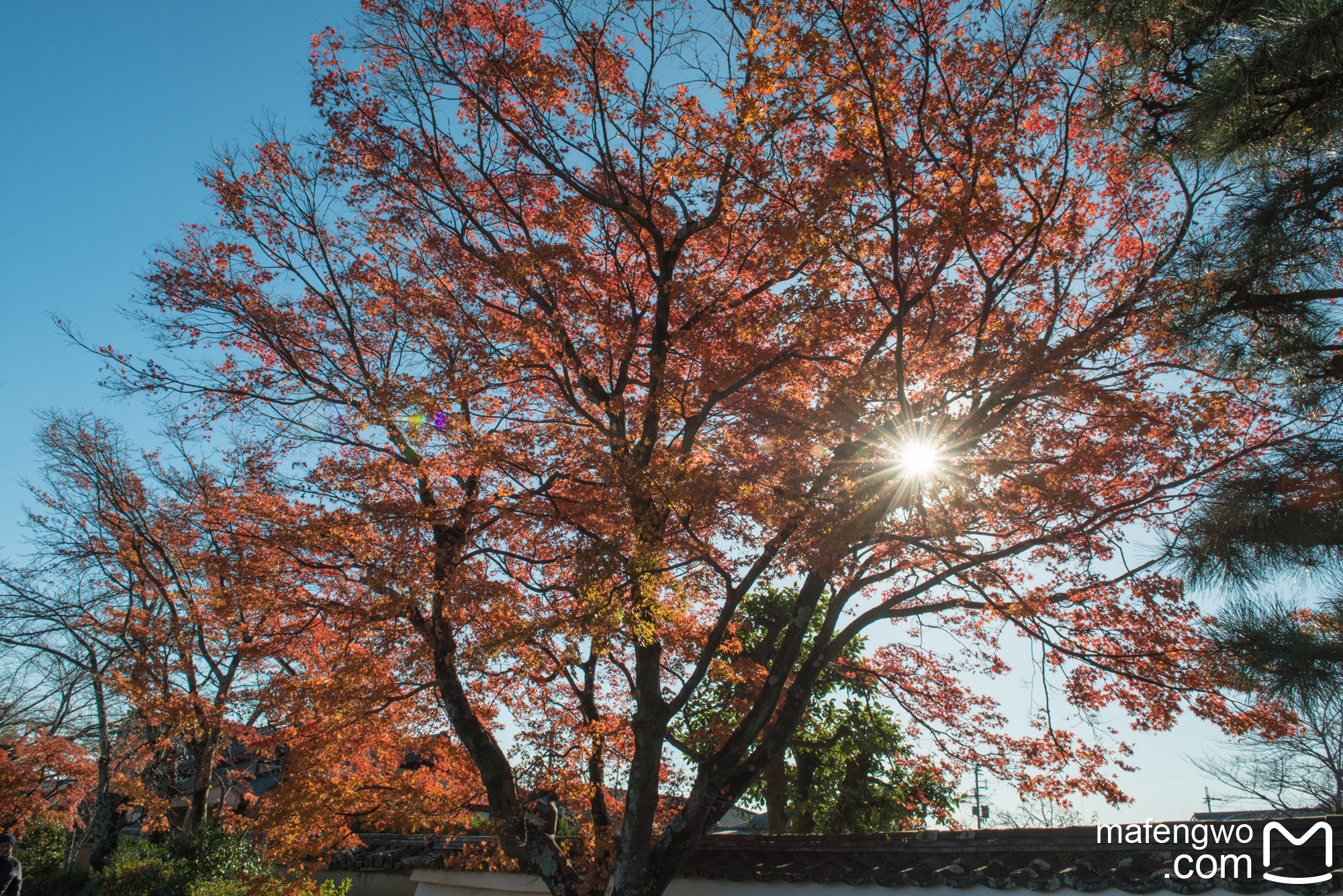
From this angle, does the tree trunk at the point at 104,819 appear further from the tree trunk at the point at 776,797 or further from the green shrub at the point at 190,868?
the tree trunk at the point at 776,797

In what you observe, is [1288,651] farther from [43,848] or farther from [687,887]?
[43,848]

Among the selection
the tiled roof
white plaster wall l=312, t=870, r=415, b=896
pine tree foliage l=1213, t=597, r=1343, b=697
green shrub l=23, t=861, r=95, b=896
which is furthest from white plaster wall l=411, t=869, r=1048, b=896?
green shrub l=23, t=861, r=95, b=896

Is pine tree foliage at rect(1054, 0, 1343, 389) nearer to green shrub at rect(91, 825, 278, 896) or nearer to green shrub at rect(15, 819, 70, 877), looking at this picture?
green shrub at rect(91, 825, 278, 896)

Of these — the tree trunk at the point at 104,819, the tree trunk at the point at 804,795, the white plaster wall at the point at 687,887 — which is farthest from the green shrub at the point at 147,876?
the tree trunk at the point at 804,795

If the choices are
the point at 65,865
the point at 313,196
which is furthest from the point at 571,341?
the point at 65,865

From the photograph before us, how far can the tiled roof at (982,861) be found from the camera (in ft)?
16.3

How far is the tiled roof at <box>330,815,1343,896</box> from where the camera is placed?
16.3 ft

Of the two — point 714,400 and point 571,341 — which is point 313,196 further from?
point 714,400

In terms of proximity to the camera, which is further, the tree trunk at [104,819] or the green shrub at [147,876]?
the tree trunk at [104,819]

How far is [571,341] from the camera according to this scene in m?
7.92

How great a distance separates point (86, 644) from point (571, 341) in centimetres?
1524

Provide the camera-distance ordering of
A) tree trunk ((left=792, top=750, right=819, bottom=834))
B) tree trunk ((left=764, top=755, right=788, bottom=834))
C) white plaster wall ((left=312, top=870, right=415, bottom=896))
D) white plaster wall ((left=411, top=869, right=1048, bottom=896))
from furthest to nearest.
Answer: tree trunk ((left=792, top=750, right=819, bottom=834)) → tree trunk ((left=764, top=755, right=788, bottom=834)) → white plaster wall ((left=312, top=870, right=415, bottom=896)) → white plaster wall ((left=411, top=869, right=1048, bottom=896))

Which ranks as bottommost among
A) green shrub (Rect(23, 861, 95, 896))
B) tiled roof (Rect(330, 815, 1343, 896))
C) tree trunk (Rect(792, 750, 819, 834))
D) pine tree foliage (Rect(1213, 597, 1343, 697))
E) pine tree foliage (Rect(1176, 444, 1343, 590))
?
green shrub (Rect(23, 861, 95, 896))

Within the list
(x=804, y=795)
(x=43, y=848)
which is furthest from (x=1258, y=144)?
(x=43, y=848)
